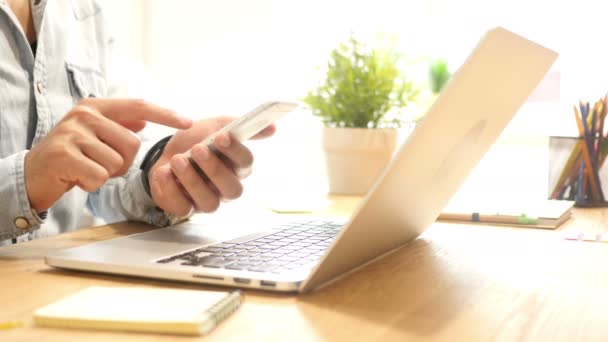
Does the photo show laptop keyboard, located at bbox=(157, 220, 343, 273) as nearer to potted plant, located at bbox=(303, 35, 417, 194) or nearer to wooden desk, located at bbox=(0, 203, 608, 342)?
wooden desk, located at bbox=(0, 203, 608, 342)

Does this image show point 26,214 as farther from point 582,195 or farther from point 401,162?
point 582,195

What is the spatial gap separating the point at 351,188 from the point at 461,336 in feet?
3.59

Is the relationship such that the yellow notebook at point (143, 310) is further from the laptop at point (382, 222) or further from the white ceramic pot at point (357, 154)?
the white ceramic pot at point (357, 154)

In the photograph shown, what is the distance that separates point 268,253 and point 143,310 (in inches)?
8.2

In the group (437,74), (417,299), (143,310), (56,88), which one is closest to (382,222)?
(417,299)

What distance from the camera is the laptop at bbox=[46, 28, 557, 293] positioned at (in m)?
0.55

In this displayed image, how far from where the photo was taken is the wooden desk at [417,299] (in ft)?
1.54

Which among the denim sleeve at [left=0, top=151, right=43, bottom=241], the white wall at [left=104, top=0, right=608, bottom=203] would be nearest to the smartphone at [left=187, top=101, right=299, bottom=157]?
the denim sleeve at [left=0, top=151, right=43, bottom=241]

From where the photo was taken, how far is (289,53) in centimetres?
218

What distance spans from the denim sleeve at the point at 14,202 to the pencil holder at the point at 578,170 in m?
0.96

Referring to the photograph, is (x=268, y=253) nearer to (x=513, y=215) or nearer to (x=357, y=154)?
(x=513, y=215)

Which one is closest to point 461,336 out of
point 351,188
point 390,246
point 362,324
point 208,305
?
point 362,324

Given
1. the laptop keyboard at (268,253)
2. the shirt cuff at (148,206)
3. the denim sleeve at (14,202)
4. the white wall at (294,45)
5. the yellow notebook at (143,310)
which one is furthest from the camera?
the white wall at (294,45)

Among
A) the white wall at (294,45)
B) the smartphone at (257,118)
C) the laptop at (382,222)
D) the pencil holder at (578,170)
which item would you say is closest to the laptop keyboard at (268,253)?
the laptop at (382,222)
